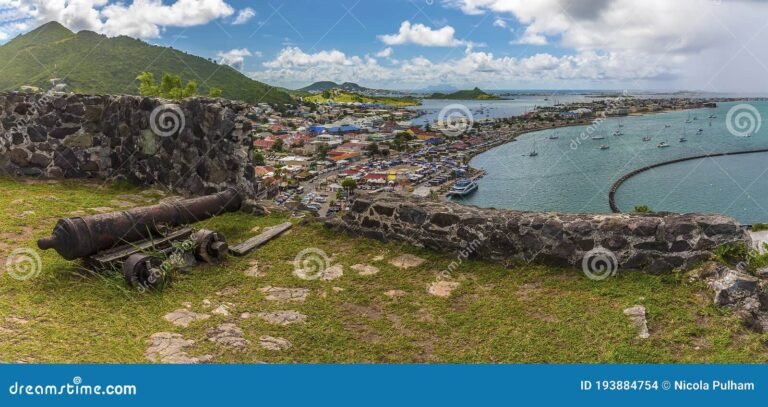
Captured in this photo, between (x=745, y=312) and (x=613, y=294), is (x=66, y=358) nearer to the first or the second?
(x=613, y=294)

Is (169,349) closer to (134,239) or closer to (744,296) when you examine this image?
(134,239)

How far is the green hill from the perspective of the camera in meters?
81.6

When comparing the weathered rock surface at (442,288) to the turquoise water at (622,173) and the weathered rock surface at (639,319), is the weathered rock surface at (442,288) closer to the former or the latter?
the weathered rock surface at (639,319)

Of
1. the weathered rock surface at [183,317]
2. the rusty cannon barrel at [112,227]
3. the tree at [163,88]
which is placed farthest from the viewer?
the tree at [163,88]

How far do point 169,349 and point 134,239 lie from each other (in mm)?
1952

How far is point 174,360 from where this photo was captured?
352cm

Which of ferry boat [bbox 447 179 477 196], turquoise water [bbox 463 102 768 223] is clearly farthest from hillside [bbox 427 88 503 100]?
ferry boat [bbox 447 179 477 196]

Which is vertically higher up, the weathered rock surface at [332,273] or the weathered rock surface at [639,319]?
the weathered rock surface at [639,319]

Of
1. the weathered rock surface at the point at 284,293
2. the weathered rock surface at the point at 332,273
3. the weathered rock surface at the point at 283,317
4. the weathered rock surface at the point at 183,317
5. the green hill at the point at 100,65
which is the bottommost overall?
the weathered rock surface at the point at 283,317

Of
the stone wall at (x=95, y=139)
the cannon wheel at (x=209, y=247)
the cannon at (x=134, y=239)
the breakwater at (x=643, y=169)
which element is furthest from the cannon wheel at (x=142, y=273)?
the breakwater at (x=643, y=169)

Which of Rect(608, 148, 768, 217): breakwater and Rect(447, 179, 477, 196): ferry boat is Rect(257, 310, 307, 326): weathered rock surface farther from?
Rect(608, 148, 768, 217): breakwater

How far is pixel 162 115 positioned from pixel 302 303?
5050 mm

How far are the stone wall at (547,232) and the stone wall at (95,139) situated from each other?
3048 millimetres

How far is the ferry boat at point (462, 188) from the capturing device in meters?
43.9
